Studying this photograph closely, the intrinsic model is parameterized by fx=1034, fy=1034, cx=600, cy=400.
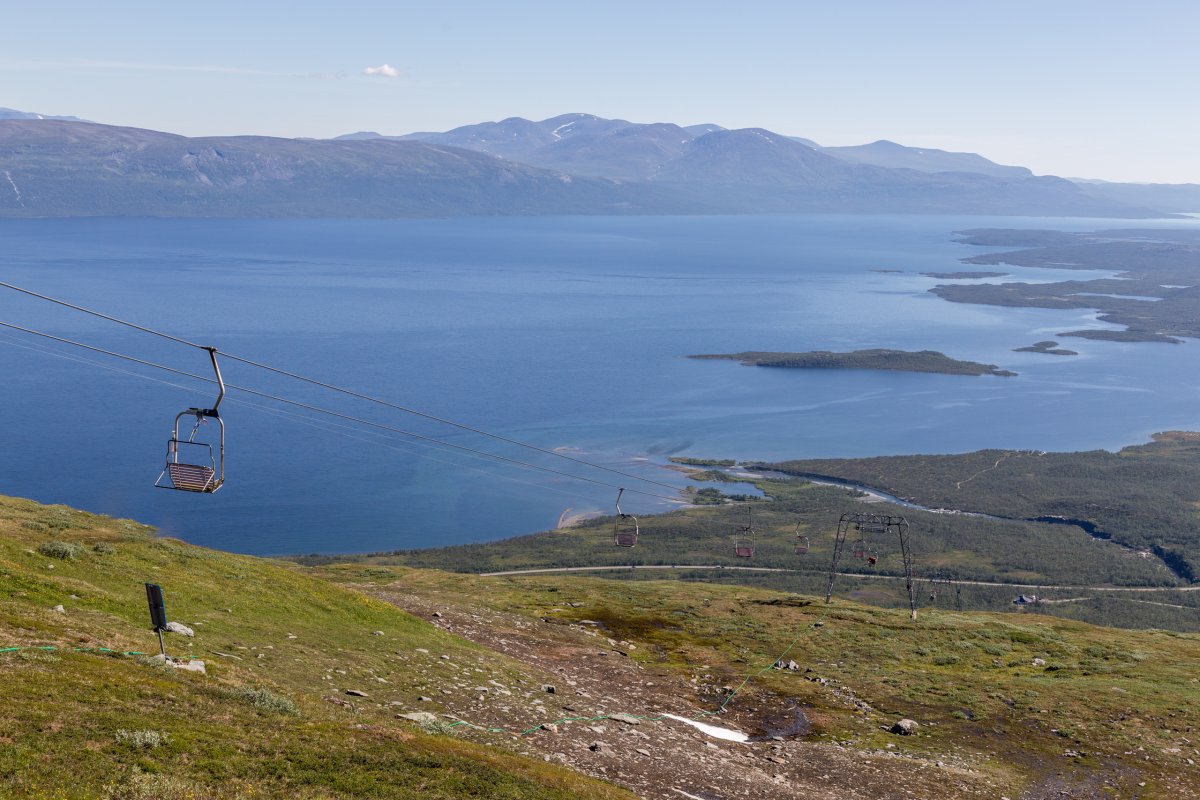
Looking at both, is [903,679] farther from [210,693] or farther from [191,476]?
[191,476]

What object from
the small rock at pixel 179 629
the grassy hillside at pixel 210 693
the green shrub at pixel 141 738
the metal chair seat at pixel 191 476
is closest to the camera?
the grassy hillside at pixel 210 693

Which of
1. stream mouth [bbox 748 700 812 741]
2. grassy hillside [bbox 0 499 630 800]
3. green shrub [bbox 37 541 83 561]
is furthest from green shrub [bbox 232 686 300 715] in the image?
stream mouth [bbox 748 700 812 741]

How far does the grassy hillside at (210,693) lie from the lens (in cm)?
1852

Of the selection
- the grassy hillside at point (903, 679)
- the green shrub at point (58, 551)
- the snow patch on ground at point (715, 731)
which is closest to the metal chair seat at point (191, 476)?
the green shrub at point (58, 551)

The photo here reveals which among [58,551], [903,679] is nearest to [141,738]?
[58,551]

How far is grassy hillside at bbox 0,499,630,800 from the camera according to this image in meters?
18.5

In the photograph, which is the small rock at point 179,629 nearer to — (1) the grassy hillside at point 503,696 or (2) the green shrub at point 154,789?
(1) the grassy hillside at point 503,696

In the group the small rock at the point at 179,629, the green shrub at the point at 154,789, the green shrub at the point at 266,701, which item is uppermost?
the green shrub at the point at 154,789

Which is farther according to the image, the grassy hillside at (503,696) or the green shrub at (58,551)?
the green shrub at (58,551)

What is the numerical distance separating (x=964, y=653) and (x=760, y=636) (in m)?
10.1

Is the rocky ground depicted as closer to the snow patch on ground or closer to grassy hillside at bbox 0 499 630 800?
the snow patch on ground

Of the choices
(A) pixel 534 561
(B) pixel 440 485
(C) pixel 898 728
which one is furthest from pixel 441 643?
(B) pixel 440 485

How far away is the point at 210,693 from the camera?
76.0 feet

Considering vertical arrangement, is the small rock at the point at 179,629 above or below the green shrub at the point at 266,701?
below
